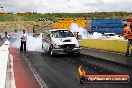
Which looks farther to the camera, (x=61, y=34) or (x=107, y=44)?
(x=107, y=44)

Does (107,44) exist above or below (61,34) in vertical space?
below

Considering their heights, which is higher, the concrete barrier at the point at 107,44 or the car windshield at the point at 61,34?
the car windshield at the point at 61,34

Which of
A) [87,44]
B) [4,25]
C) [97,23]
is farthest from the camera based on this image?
[4,25]

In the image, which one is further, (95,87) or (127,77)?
(95,87)

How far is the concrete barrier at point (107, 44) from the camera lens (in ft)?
82.8

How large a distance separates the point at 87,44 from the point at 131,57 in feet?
41.6

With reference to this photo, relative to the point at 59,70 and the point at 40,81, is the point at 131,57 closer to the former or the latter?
the point at 59,70

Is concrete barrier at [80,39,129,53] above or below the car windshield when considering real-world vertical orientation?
below

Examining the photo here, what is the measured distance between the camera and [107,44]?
93.7ft

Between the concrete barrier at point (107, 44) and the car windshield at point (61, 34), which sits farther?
the car windshield at point (61, 34)

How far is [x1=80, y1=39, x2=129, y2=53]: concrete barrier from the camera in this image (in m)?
25.2

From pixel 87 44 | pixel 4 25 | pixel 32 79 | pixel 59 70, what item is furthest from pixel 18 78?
pixel 4 25

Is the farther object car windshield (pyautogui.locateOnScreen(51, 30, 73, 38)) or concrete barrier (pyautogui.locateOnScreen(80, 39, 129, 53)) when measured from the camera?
car windshield (pyautogui.locateOnScreen(51, 30, 73, 38))

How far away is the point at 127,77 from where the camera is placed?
6516 millimetres
